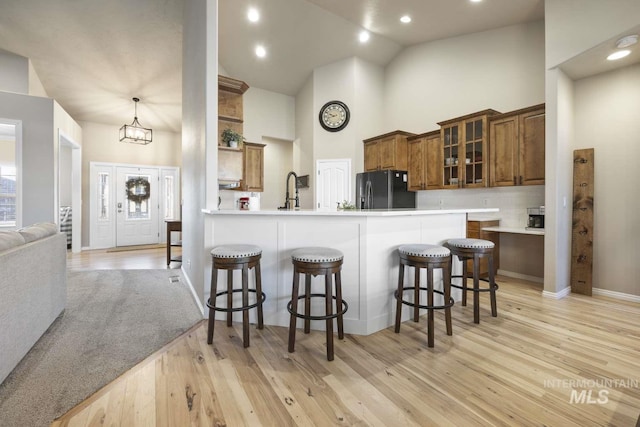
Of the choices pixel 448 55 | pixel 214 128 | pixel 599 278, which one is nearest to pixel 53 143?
pixel 214 128

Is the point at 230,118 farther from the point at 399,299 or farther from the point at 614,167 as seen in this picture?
the point at 614,167

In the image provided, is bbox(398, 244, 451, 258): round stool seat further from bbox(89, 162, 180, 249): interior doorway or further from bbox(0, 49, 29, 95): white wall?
bbox(89, 162, 180, 249): interior doorway

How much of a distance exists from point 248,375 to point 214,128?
2104 mm

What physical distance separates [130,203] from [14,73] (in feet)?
11.3

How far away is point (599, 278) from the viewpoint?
3.48 metres

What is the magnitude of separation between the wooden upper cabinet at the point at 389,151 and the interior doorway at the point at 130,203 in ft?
17.7

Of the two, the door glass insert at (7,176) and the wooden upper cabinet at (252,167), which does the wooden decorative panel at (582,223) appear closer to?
the wooden upper cabinet at (252,167)

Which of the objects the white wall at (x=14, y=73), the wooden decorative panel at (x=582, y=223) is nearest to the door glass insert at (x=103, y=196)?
the white wall at (x=14, y=73)

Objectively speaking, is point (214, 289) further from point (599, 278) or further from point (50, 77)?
point (50, 77)

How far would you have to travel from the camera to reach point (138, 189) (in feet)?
24.7

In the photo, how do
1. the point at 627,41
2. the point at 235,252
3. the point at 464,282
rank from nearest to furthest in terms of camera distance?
1. the point at 235,252
2. the point at 627,41
3. the point at 464,282

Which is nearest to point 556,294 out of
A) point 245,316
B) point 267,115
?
point 245,316

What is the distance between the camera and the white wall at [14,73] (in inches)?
180

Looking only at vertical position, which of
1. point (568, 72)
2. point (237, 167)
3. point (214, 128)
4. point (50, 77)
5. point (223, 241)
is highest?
point (50, 77)
